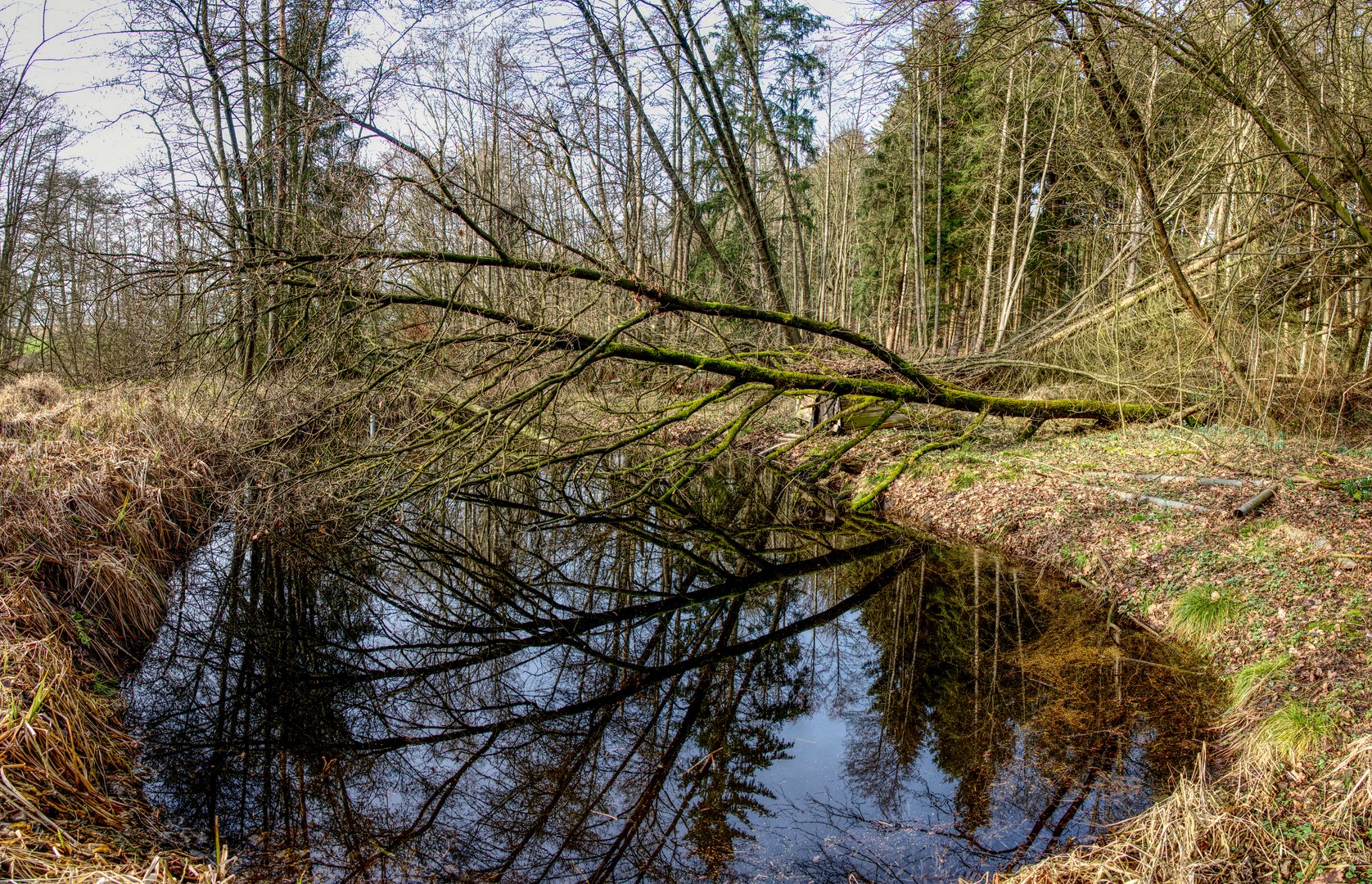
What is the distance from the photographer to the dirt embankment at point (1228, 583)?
3182mm

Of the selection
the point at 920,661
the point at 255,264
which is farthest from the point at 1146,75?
the point at 255,264

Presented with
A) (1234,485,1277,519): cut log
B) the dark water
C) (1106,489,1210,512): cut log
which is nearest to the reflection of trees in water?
the dark water

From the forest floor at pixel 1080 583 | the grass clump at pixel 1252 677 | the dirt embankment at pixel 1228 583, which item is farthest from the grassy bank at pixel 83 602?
the grass clump at pixel 1252 677

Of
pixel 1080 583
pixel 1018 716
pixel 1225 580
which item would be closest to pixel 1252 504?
pixel 1225 580

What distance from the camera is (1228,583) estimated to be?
5828 mm

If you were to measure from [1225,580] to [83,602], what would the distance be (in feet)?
28.8

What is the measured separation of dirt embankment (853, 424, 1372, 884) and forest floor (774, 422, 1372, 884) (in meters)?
0.01

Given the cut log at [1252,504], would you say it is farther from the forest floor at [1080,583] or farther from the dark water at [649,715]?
the dark water at [649,715]

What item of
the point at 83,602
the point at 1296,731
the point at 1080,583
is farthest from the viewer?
the point at 1080,583

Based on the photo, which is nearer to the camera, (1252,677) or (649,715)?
(1252,677)

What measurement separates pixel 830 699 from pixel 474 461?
14.2ft

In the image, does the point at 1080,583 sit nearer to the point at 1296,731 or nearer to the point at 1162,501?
the point at 1162,501

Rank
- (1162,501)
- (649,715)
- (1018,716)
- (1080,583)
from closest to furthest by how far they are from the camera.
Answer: (1018,716), (649,715), (1080,583), (1162,501)

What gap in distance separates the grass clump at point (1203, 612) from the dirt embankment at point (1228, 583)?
11mm
